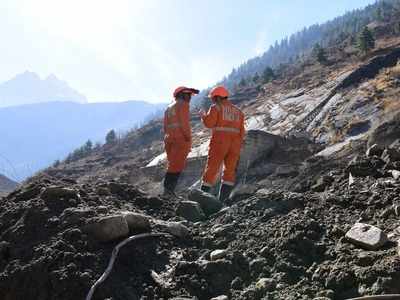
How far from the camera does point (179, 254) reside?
15.5ft

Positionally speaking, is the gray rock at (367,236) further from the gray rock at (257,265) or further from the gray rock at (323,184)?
the gray rock at (323,184)

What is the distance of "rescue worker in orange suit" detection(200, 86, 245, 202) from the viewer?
8.18 metres

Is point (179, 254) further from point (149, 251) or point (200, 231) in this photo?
point (200, 231)

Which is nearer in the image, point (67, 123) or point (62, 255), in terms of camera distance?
point (62, 255)

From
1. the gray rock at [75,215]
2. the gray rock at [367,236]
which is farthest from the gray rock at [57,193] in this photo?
the gray rock at [367,236]

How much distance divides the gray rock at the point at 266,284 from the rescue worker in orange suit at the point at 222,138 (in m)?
4.20

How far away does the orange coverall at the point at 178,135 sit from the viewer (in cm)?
858

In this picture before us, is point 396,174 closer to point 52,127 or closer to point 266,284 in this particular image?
point 266,284

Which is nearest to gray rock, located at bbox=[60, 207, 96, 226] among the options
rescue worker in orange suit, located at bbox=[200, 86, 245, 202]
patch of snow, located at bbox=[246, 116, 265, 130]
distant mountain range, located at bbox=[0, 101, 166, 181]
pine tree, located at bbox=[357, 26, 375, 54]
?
rescue worker in orange suit, located at bbox=[200, 86, 245, 202]

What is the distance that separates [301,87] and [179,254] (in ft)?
91.1

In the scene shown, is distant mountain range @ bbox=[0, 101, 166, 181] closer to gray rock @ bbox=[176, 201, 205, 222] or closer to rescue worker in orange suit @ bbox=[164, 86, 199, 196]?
rescue worker in orange suit @ bbox=[164, 86, 199, 196]

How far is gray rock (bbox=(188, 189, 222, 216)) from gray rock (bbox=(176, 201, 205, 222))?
30 cm

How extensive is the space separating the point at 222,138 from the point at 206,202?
1.60 meters

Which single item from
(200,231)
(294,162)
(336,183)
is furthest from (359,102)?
(200,231)
